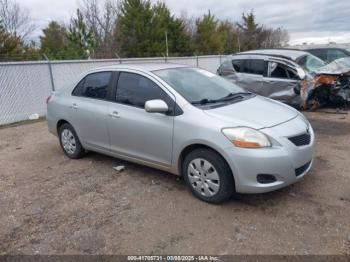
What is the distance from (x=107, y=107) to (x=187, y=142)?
4.86 ft

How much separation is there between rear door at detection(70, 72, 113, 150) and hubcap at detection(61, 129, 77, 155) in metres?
0.27

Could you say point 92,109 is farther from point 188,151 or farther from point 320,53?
point 320,53

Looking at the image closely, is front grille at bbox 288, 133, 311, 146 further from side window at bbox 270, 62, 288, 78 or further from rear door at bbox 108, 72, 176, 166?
side window at bbox 270, 62, 288, 78

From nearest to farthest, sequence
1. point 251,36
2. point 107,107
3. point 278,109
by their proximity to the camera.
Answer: point 278,109 → point 107,107 → point 251,36

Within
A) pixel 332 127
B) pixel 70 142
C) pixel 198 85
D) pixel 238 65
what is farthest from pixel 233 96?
pixel 238 65

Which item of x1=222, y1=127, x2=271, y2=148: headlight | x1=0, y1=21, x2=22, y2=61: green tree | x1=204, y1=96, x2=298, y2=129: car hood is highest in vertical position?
x1=0, y1=21, x2=22, y2=61: green tree

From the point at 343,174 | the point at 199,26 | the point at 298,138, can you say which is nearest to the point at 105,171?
the point at 298,138

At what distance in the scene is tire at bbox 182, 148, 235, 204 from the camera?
3420mm

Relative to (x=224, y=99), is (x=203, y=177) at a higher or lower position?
A: lower

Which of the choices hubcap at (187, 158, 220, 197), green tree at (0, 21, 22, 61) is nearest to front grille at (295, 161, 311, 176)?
hubcap at (187, 158, 220, 197)

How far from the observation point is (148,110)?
3.72 metres

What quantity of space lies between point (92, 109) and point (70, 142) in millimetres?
989

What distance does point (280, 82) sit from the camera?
27.3ft

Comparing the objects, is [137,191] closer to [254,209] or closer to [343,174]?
[254,209]
